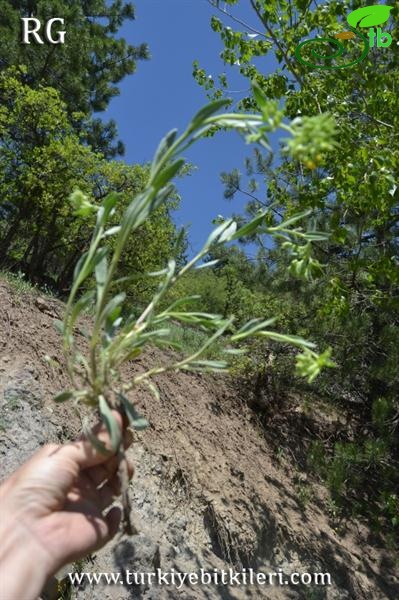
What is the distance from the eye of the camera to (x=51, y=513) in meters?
1.29

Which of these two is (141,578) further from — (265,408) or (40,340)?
(265,408)

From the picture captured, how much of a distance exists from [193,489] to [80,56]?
38.0 ft

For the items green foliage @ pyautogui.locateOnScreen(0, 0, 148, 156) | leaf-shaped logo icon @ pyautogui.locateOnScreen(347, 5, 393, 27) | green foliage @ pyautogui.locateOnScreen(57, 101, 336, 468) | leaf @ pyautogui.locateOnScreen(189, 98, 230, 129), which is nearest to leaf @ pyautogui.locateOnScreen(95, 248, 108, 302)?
green foliage @ pyautogui.locateOnScreen(57, 101, 336, 468)

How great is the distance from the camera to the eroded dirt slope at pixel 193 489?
350 cm

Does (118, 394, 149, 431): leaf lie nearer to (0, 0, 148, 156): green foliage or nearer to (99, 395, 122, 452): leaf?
(99, 395, 122, 452): leaf

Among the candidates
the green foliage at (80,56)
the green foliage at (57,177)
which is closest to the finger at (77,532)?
the green foliage at (57,177)

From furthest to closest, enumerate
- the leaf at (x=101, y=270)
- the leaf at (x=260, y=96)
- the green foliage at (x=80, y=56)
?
the green foliage at (x=80, y=56), the leaf at (x=101, y=270), the leaf at (x=260, y=96)

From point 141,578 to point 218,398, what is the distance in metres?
2.59

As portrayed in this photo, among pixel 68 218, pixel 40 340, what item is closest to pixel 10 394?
pixel 40 340

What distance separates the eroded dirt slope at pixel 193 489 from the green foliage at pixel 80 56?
299 inches

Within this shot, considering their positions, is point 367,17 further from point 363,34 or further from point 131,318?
point 131,318

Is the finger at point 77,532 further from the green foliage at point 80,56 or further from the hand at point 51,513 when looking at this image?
the green foliage at point 80,56

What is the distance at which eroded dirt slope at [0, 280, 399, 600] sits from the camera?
11.5ft

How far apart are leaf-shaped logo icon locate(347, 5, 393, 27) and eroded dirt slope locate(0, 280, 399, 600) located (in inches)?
129
